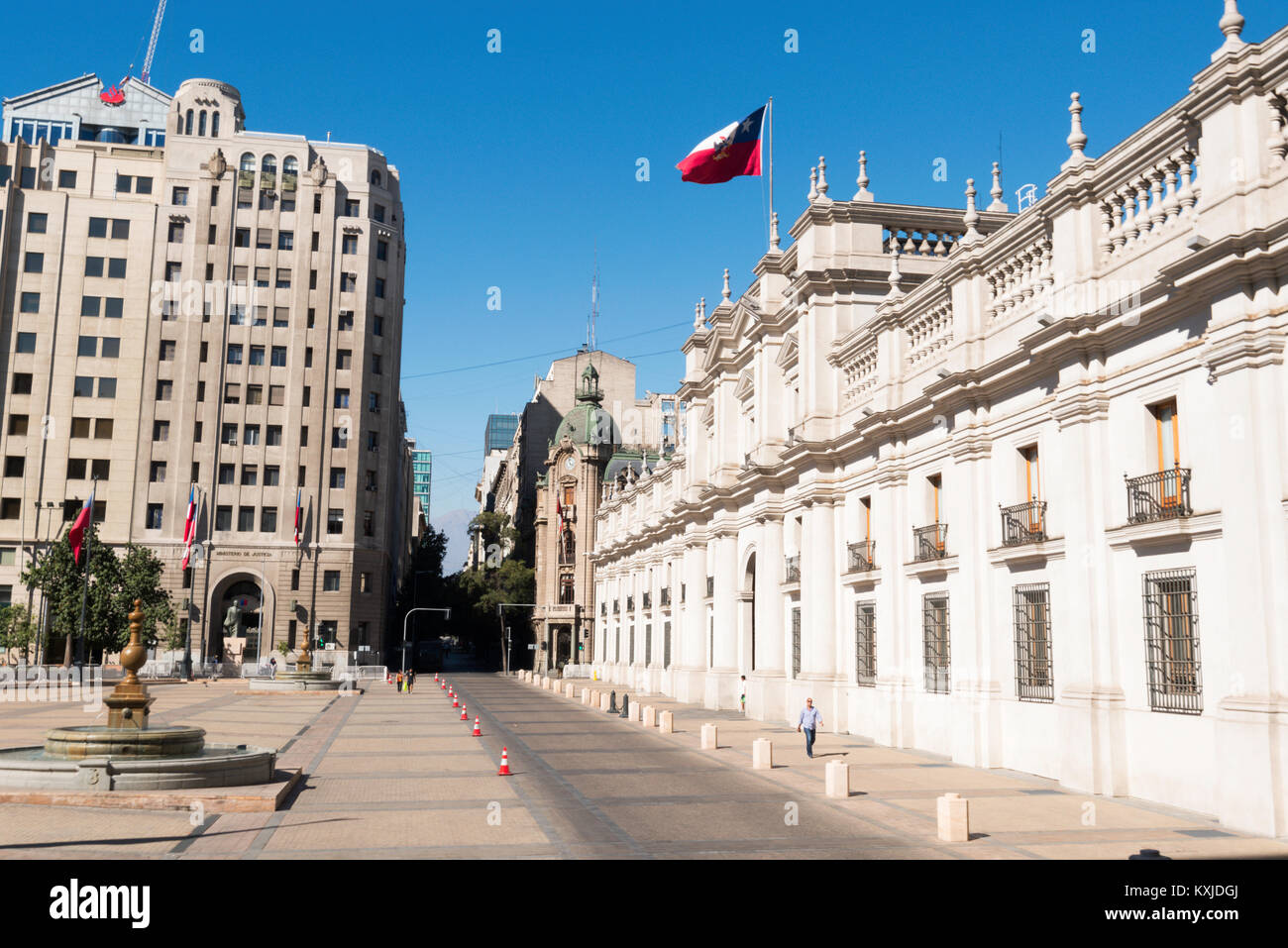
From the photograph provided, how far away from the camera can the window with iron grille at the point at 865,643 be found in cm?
3011

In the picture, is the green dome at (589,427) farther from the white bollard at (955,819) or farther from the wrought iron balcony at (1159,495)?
the white bollard at (955,819)

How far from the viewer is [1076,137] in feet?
67.6

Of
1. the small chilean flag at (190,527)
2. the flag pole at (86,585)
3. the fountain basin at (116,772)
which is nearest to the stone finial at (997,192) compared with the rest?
the fountain basin at (116,772)

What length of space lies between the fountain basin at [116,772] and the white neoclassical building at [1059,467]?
15.1 meters

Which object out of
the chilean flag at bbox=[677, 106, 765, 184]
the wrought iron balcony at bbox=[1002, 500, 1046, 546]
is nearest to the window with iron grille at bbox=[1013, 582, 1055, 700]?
the wrought iron balcony at bbox=[1002, 500, 1046, 546]

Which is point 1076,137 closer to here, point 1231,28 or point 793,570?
point 1231,28

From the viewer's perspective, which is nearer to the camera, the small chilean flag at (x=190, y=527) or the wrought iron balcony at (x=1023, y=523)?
the wrought iron balcony at (x=1023, y=523)

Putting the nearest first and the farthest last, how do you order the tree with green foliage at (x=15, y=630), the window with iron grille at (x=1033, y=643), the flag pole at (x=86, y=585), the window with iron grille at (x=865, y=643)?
the window with iron grille at (x=1033, y=643), the window with iron grille at (x=865, y=643), the flag pole at (x=86, y=585), the tree with green foliage at (x=15, y=630)

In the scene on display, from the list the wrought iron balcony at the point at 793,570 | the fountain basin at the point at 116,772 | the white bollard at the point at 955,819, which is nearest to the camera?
the white bollard at the point at 955,819

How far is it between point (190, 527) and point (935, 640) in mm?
58101

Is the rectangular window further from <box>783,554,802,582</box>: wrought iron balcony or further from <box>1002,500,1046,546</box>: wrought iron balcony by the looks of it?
<box>1002,500,1046,546</box>: wrought iron balcony

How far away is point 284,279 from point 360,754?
6171 cm

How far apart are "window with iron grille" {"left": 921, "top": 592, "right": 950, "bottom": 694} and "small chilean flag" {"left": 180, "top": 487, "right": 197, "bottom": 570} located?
57.0 meters
